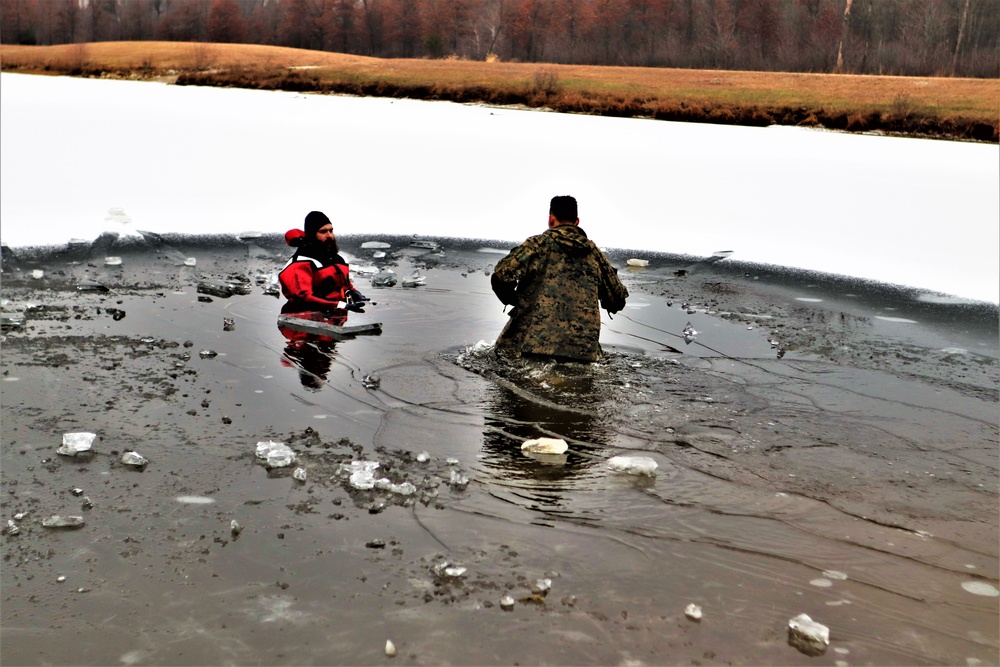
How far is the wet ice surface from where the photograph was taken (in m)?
3.81

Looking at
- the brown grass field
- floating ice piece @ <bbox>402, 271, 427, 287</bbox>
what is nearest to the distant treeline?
the brown grass field

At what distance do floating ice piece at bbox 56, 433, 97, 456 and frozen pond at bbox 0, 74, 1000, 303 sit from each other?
7.37 metres

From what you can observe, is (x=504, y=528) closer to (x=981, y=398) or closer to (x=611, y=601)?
(x=611, y=601)

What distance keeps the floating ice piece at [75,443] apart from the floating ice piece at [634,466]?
295cm

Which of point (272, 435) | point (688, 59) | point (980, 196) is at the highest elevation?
point (688, 59)

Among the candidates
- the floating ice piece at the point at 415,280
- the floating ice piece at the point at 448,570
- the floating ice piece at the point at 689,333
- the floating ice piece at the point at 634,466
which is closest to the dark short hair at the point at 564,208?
the floating ice piece at the point at 689,333

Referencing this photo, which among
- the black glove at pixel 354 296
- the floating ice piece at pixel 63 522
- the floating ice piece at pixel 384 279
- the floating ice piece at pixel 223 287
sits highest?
the black glove at pixel 354 296

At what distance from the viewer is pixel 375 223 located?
15.0m

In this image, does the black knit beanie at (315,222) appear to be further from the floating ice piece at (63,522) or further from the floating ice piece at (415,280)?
the floating ice piece at (63,522)

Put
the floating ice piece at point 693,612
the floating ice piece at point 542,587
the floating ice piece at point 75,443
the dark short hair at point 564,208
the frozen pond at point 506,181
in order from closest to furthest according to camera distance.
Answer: the floating ice piece at point 693,612 → the floating ice piece at point 542,587 → the floating ice piece at point 75,443 → the dark short hair at point 564,208 → the frozen pond at point 506,181

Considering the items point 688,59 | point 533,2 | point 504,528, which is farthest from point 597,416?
point 533,2

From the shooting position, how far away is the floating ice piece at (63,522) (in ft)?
14.9

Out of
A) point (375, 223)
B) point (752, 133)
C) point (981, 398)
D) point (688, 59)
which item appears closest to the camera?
point (981, 398)

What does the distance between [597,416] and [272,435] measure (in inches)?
81.8
